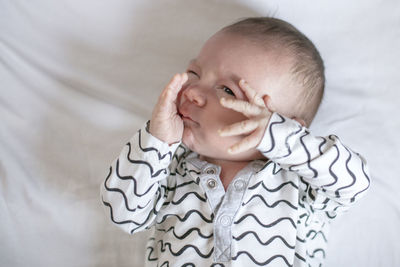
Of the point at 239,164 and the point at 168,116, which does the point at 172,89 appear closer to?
the point at 168,116

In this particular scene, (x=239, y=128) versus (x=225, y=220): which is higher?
→ (x=239, y=128)

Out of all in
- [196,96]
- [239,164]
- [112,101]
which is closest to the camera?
[196,96]

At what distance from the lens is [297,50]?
3.51 feet

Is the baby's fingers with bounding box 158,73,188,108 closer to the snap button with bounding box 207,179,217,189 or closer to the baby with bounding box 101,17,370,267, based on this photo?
the baby with bounding box 101,17,370,267

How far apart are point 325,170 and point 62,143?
0.86 m

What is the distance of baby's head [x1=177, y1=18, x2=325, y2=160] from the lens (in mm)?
1019

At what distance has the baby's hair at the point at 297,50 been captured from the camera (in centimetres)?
105

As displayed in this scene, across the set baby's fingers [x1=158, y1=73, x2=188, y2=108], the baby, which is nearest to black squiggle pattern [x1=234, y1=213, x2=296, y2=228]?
the baby

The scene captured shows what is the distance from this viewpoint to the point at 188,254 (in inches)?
42.1

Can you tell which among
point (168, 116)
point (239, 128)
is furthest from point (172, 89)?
point (239, 128)

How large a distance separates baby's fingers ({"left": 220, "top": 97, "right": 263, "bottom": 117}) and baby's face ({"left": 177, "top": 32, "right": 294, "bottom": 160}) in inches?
3.2

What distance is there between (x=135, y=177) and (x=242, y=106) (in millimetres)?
327

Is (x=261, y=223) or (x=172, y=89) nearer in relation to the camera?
(x=172, y=89)

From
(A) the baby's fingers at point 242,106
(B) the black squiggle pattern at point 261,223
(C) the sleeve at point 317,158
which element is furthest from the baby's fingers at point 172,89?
Result: (B) the black squiggle pattern at point 261,223
